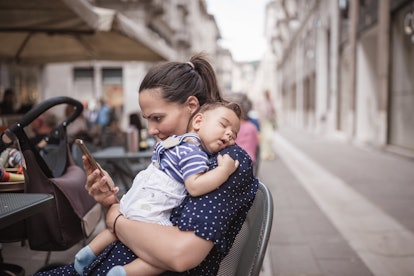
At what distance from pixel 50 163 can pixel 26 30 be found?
4.27 m

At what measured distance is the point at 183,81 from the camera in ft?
5.17

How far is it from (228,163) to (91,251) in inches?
25.4

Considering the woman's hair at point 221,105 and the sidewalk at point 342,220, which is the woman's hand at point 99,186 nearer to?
the woman's hair at point 221,105

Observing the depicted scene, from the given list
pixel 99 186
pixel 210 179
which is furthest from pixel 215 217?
pixel 99 186

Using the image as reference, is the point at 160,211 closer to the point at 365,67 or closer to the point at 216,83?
the point at 216,83

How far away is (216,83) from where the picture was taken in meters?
1.75

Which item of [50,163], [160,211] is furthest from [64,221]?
[160,211]

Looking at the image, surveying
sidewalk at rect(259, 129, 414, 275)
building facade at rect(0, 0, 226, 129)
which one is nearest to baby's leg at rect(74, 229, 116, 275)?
sidewalk at rect(259, 129, 414, 275)

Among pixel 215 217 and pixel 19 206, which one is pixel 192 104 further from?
pixel 19 206

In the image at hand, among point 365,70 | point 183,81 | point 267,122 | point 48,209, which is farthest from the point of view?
point 365,70

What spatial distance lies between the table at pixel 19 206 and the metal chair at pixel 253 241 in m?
0.73

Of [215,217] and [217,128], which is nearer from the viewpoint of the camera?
[215,217]

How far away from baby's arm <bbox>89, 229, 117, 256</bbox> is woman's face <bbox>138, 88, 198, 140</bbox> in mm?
421

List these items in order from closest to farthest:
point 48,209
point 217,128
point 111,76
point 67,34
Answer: point 217,128 < point 48,209 < point 67,34 < point 111,76
